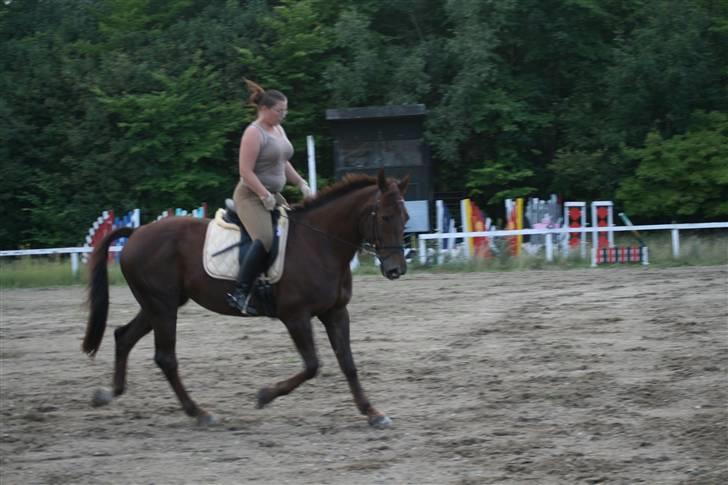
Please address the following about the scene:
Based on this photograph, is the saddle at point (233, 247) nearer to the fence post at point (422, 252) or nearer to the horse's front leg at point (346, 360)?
the horse's front leg at point (346, 360)

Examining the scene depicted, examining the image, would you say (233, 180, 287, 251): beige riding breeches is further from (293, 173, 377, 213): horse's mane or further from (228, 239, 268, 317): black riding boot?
(293, 173, 377, 213): horse's mane

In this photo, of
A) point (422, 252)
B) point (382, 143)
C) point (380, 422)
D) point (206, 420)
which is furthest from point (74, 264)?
point (380, 422)

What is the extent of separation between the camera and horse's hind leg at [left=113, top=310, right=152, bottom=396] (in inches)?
337

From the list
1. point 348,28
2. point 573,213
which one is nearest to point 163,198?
point 348,28

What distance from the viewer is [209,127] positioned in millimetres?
29078

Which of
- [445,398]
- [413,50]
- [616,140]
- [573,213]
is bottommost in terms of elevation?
[445,398]

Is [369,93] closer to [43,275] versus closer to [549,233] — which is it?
[549,233]

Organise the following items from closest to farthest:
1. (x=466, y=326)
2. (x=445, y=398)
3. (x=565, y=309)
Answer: (x=445, y=398) → (x=466, y=326) → (x=565, y=309)

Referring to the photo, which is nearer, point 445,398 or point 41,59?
point 445,398

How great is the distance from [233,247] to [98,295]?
5.03 feet

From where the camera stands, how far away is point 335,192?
327 inches

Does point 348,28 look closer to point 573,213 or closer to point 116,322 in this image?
point 573,213

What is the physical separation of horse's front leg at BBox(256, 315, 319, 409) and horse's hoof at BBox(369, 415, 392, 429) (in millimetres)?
648

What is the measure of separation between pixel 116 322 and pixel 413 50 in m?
17.9
